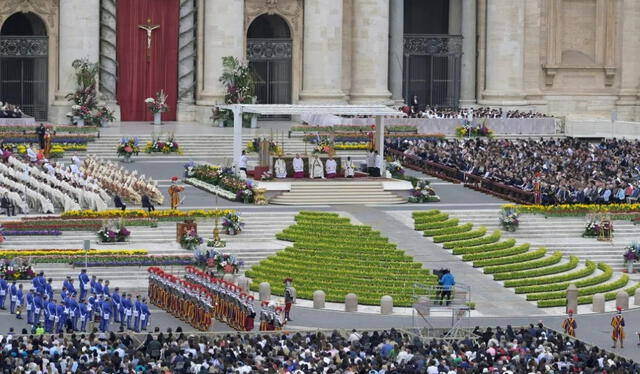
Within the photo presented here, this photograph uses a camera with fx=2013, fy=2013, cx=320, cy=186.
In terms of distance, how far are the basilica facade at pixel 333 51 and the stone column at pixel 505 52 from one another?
85 millimetres

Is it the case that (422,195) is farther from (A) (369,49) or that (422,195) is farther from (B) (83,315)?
(B) (83,315)

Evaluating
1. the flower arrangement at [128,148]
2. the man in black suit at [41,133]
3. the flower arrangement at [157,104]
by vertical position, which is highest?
the flower arrangement at [157,104]

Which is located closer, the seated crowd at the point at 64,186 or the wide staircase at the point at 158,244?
the wide staircase at the point at 158,244

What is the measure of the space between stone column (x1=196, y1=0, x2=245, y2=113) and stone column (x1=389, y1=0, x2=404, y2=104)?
41.4 feet

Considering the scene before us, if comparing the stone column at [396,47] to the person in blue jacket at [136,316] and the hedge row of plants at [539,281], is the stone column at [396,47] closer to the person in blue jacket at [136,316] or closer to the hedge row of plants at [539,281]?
the hedge row of plants at [539,281]

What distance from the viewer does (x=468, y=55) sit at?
128250mm

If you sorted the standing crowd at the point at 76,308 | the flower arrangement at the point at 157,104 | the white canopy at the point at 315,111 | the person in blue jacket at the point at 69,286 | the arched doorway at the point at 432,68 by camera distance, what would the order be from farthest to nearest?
the arched doorway at the point at 432,68 < the flower arrangement at the point at 157,104 < the white canopy at the point at 315,111 < the person in blue jacket at the point at 69,286 < the standing crowd at the point at 76,308

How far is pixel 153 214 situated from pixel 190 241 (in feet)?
13.4

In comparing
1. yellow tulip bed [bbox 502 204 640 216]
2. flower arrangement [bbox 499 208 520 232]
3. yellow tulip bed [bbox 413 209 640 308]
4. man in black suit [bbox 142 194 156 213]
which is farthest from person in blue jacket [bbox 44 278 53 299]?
yellow tulip bed [bbox 502 204 640 216]

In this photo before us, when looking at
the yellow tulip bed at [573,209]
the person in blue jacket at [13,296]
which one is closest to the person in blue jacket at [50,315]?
the person in blue jacket at [13,296]

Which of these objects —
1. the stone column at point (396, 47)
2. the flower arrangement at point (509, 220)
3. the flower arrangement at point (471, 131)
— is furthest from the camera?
the stone column at point (396, 47)

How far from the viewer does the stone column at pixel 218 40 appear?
117 m

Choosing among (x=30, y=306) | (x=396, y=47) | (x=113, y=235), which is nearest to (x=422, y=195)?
(x=113, y=235)

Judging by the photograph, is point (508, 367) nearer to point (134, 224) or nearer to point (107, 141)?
point (134, 224)
